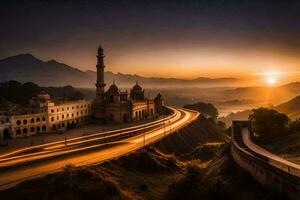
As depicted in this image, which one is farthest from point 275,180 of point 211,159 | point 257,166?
point 211,159

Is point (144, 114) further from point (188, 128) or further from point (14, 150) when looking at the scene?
point (14, 150)

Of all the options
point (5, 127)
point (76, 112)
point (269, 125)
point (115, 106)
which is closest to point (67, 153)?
point (5, 127)

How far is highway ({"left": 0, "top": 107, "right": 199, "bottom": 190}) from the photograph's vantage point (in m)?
32.8

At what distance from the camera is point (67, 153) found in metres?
39.6

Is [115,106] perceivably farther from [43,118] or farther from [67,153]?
[67,153]

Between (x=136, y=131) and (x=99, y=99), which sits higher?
(x=99, y=99)

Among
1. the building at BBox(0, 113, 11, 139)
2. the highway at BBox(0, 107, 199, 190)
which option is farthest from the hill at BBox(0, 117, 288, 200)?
the building at BBox(0, 113, 11, 139)

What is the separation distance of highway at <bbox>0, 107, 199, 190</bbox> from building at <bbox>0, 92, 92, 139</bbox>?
435 inches

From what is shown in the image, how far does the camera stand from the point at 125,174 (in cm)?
3569

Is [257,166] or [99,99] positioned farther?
[99,99]

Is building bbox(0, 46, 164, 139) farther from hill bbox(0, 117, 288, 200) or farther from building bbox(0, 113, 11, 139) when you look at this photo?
hill bbox(0, 117, 288, 200)

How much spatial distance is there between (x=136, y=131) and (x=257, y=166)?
32.7m

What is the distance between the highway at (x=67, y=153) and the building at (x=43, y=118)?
1105 centimetres

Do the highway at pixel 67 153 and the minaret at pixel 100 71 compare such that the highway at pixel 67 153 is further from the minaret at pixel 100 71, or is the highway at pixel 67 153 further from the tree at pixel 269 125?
the minaret at pixel 100 71
